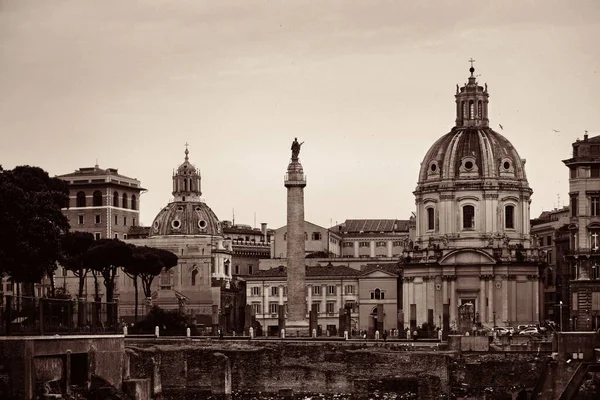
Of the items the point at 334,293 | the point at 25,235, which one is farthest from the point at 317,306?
the point at 25,235

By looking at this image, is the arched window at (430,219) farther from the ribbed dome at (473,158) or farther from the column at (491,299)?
the column at (491,299)

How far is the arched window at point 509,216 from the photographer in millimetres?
Answer: 150125

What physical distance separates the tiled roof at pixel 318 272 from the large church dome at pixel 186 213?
20.3 meters

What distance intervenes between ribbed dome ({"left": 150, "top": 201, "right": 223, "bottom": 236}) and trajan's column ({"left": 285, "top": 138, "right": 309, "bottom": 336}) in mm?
58700

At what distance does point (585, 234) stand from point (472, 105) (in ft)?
107

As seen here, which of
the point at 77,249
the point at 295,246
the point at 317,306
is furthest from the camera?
the point at 317,306

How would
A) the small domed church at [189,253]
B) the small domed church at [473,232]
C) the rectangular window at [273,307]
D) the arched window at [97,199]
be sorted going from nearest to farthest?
the small domed church at [473,232], the rectangular window at [273,307], the small domed church at [189,253], the arched window at [97,199]

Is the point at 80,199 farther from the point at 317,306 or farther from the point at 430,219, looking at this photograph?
the point at 430,219

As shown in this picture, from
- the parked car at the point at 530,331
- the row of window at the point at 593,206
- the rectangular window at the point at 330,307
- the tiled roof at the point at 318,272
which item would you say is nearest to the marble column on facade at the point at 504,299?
the parked car at the point at 530,331

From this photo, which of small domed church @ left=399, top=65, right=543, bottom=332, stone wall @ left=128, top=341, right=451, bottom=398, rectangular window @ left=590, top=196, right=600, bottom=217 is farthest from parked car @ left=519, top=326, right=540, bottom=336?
small domed church @ left=399, top=65, right=543, bottom=332

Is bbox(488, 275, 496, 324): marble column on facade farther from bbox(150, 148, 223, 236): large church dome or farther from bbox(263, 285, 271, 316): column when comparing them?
bbox(150, 148, 223, 236): large church dome

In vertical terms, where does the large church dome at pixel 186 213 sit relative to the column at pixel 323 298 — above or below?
above

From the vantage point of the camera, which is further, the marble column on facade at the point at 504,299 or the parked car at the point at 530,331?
the marble column on facade at the point at 504,299

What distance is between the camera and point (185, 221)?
19012 cm
